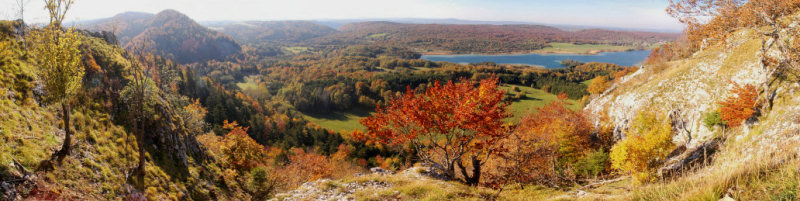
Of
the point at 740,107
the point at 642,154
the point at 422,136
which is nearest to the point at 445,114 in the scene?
the point at 422,136

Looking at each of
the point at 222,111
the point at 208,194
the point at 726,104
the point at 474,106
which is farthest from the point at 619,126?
the point at 222,111

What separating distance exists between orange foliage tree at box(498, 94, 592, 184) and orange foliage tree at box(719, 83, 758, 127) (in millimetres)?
10167

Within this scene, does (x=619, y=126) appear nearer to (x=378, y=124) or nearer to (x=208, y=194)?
(x=378, y=124)

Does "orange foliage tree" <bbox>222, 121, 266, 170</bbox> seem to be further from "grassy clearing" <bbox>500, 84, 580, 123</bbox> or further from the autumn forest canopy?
"grassy clearing" <bbox>500, 84, 580, 123</bbox>

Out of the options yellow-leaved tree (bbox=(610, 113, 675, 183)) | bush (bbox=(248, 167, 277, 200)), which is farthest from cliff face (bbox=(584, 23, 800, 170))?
bush (bbox=(248, 167, 277, 200))

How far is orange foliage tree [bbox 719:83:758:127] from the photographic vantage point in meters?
18.0

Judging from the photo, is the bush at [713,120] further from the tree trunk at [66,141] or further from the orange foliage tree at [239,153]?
the orange foliage tree at [239,153]

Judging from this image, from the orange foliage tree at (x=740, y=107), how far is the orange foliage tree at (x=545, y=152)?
1017cm

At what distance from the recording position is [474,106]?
13.4 meters

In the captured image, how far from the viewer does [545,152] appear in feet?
81.7

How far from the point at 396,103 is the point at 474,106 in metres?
4.15

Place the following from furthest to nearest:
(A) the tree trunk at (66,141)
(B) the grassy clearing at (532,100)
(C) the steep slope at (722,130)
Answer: (B) the grassy clearing at (532,100) < (A) the tree trunk at (66,141) < (C) the steep slope at (722,130)

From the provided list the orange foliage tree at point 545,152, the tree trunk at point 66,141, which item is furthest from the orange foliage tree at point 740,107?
the tree trunk at point 66,141

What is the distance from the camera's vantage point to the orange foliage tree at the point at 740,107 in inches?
707
